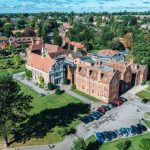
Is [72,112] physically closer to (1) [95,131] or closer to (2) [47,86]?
(1) [95,131]

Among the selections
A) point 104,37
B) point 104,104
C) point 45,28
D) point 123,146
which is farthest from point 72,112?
point 45,28

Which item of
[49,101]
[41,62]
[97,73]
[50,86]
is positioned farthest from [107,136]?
[41,62]

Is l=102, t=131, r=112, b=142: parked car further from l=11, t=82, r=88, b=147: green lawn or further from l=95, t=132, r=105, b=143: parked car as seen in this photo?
l=11, t=82, r=88, b=147: green lawn

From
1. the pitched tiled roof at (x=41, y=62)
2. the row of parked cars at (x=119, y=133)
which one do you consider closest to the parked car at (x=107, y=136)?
the row of parked cars at (x=119, y=133)

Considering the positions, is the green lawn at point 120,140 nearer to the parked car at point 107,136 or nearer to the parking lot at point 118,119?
the parked car at point 107,136

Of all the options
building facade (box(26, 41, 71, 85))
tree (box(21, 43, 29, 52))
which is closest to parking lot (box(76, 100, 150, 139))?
building facade (box(26, 41, 71, 85))

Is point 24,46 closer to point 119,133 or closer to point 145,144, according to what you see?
point 119,133
